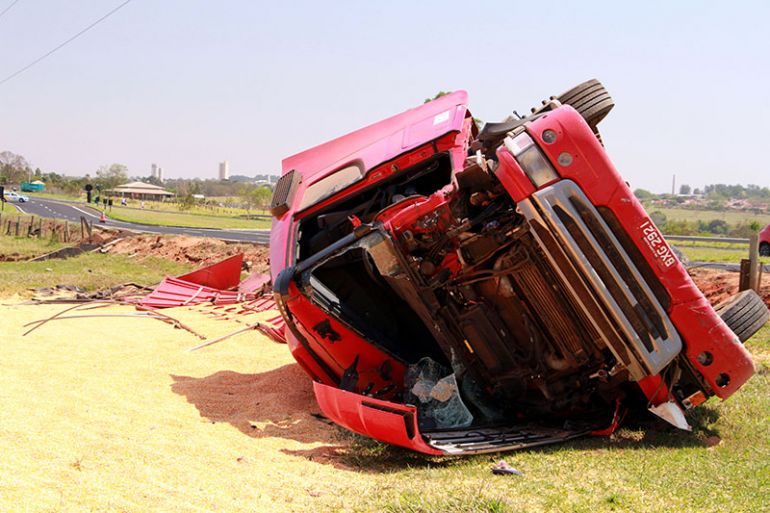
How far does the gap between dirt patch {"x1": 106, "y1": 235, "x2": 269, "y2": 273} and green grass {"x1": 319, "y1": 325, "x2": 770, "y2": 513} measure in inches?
563

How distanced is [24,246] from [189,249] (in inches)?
284

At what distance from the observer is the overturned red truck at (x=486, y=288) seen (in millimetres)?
5113

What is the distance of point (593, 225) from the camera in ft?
16.8

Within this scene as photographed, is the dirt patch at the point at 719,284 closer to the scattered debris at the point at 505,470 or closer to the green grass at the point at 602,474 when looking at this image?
the green grass at the point at 602,474

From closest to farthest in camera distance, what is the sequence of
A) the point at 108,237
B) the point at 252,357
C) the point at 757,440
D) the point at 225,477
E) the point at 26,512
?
the point at 26,512
the point at 225,477
the point at 757,440
the point at 252,357
the point at 108,237

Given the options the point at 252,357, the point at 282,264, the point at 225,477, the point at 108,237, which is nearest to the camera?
the point at 225,477

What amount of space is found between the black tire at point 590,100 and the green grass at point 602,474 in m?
2.40

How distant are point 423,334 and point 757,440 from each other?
9.09 ft

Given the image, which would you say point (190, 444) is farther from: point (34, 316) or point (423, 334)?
point (34, 316)

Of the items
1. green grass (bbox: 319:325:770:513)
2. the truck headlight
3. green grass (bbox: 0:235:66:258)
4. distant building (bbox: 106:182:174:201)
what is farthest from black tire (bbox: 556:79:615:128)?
distant building (bbox: 106:182:174:201)

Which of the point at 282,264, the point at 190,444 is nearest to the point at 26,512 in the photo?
the point at 190,444

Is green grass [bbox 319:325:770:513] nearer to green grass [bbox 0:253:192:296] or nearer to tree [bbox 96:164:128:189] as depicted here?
green grass [bbox 0:253:192:296]

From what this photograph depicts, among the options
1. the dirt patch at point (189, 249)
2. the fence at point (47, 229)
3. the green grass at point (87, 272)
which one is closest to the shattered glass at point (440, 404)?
the green grass at point (87, 272)

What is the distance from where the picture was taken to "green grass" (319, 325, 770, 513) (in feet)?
13.5
